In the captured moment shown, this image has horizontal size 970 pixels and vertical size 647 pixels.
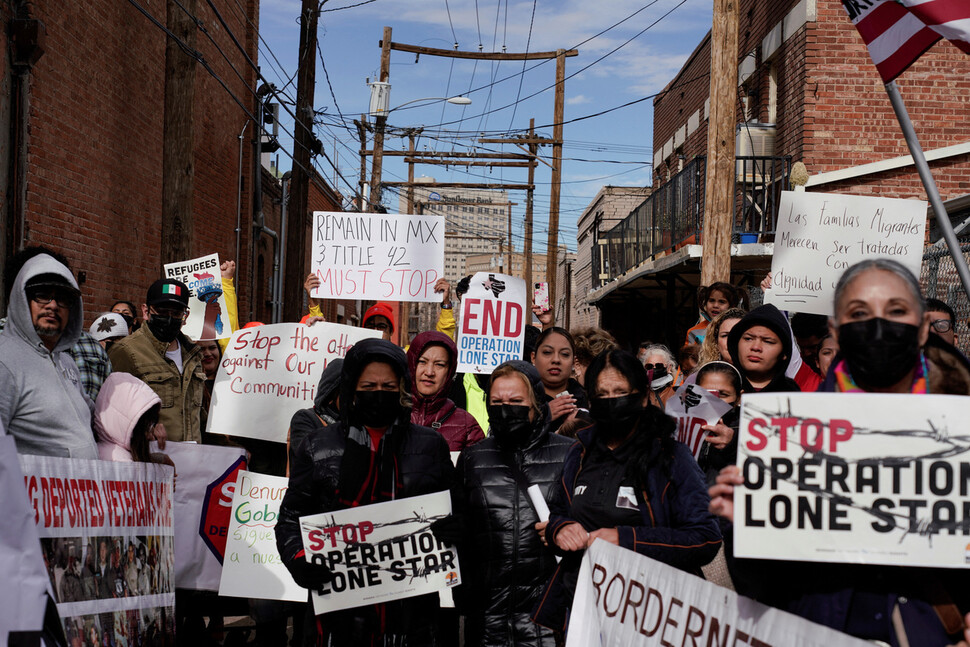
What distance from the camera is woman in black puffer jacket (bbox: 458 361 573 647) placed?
410cm

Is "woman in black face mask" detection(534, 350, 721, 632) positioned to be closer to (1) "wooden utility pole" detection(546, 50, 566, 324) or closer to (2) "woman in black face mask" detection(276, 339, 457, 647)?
(2) "woman in black face mask" detection(276, 339, 457, 647)

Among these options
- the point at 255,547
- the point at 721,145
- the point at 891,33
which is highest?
the point at 721,145

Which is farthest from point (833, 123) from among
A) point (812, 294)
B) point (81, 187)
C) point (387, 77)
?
point (387, 77)

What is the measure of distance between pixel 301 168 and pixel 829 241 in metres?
7.56

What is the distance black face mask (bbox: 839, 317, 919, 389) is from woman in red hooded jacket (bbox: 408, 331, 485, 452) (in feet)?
9.59

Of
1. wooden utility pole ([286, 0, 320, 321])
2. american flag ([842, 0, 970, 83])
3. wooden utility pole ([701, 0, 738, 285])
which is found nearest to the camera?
american flag ([842, 0, 970, 83])

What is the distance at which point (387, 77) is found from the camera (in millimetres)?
30344

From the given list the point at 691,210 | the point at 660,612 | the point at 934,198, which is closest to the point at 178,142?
the point at 934,198

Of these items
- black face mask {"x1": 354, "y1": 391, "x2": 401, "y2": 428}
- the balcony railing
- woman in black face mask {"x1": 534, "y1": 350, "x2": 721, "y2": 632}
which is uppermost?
the balcony railing

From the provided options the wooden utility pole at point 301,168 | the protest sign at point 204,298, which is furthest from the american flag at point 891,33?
the wooden utility pole at point 301,168

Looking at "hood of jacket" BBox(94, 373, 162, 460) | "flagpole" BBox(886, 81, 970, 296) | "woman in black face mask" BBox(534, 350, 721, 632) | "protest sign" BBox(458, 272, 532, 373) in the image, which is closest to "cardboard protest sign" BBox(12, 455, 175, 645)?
"hood of jacket" BBox(94, 373, 162, 460)

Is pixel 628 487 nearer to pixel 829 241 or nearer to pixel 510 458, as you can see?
pixel 510 458

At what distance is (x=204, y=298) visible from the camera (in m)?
8.09

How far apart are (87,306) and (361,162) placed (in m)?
28.3
